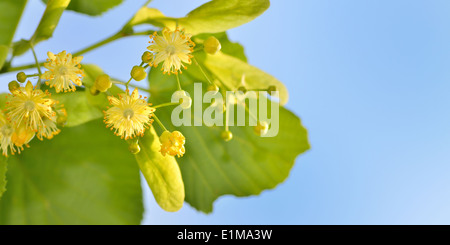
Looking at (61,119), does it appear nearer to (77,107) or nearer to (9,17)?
(77,107)

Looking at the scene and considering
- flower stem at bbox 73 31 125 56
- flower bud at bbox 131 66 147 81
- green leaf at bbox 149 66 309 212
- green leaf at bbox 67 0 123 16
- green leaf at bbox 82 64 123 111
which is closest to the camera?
flower bud at bbox 131 66 147 81

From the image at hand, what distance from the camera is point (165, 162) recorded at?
78 cm

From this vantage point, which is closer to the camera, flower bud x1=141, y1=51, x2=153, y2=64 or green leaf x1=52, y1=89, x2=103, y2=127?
flower bud x1=141, y1=51, x2=153, y2=64

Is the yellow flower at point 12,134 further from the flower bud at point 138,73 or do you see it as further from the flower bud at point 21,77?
the flower bud at point 138,73

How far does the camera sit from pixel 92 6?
3.96ft

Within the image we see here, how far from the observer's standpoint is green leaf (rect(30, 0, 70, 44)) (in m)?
0.80

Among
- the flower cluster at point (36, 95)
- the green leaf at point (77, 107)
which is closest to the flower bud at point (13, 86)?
the flower cluster at point (36, 95)

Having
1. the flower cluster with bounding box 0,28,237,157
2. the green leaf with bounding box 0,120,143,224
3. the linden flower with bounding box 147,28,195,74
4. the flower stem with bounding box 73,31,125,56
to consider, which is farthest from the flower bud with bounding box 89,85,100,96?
the green leaf with bounding box 0,120,143,224

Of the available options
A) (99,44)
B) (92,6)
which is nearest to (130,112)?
(99,44)

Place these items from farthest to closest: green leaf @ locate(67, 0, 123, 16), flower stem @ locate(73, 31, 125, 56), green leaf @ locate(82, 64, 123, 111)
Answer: green leaf @ locate(67, 0, 123, 16), flower stem @ locate(73, 31, 125, 56), green leaf @ locate(82, 64, 123, 111)

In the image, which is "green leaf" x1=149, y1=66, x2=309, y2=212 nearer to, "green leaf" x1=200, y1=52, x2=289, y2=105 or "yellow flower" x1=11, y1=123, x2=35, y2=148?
"green leaf" x1=200, y1=52, x2=289, y2=105

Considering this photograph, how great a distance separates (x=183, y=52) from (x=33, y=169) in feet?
1.99

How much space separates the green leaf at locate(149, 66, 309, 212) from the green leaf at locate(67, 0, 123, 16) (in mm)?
278

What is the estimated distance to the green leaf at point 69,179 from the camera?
114cm
